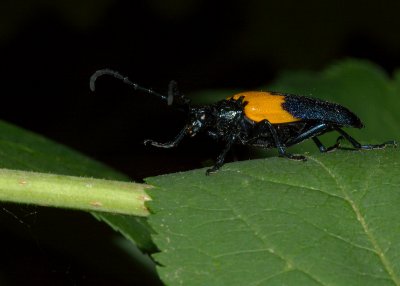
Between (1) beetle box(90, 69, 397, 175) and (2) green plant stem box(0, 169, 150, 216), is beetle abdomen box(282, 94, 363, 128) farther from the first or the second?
(2) green plant stem box(0, 169, 150, 216)

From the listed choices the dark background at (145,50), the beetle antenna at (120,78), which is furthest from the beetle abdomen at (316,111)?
the dark background at (145,50)

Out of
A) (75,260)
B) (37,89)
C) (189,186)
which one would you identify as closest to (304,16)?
(37,89)

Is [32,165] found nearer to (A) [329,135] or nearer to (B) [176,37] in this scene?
(A) [329,135]

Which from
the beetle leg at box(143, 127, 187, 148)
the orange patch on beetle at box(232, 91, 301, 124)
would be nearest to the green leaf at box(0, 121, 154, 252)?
the beetle leg at box(143, 127, 187, 148)

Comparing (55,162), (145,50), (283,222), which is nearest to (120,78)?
(55,162)

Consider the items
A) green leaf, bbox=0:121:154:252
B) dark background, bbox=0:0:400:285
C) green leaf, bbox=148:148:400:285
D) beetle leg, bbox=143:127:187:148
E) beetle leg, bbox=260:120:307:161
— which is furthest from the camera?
dark background, bbox=0:0:400:285

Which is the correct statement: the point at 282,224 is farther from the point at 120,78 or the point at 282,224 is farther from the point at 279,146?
the point at 120,78
